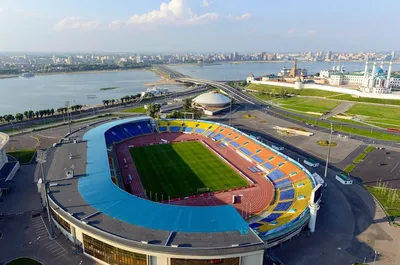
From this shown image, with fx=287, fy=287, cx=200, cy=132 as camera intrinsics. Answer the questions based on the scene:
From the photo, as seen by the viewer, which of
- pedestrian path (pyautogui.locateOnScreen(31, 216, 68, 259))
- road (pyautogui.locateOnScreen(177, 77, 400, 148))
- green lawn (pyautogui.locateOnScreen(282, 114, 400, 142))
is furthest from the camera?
green lawn (pyautogui.locateOnScreen(282, 114, 400, 142))

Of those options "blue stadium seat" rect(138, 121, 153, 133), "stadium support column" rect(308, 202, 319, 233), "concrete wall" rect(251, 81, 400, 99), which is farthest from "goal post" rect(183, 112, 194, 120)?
"concrete wall" rect(251, 81, 400, 99)

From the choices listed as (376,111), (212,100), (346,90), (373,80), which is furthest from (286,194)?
(373,80)

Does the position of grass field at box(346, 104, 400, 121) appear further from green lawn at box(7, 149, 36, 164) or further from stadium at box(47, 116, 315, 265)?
green lawn at box(7, 149, 36, 164)

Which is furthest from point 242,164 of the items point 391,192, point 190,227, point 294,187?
point 190,227

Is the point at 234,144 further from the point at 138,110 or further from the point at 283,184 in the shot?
the point at 138,110

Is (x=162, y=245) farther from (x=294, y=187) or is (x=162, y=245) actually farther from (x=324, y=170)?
(x=324, y=170)
